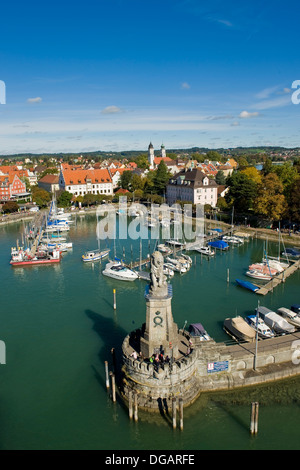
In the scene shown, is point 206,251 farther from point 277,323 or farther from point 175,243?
point 277,323

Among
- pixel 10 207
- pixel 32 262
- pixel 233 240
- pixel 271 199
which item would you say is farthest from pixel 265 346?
pixel 10 207

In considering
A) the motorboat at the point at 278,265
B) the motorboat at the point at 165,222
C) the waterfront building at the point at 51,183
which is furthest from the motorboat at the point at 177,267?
the waterfront building at the point at 51,183

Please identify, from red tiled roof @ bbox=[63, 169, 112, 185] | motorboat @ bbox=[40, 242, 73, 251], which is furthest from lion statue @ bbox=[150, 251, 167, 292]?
red tiled roof @ bbox=[63, 169, 112, 185]

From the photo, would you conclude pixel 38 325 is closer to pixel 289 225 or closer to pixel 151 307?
pixel 151 307

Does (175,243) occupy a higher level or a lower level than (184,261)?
higher

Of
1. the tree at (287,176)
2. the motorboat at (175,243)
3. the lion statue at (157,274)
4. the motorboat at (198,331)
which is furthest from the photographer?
the tree at (287,176)

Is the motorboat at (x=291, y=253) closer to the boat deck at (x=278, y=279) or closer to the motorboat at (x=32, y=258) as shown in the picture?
the boat deck at (x=278, y=279)
